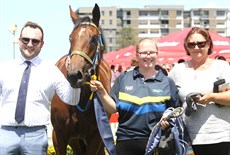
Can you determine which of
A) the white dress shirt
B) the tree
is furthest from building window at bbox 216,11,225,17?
the white dress shirt

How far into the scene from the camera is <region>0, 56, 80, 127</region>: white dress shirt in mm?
3965

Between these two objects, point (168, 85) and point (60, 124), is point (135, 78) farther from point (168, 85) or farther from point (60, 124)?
point (60, 124)

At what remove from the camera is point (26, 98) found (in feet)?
13.0

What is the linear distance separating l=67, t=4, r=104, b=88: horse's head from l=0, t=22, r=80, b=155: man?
233mm

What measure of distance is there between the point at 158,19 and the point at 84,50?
5118 inches

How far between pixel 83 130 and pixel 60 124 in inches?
11.8

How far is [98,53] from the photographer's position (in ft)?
15.9

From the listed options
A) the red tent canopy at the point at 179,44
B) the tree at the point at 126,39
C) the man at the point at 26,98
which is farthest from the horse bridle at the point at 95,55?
the tree at the point at 126,39

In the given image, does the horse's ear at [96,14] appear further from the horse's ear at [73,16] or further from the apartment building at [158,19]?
the apartment building at [158,19]

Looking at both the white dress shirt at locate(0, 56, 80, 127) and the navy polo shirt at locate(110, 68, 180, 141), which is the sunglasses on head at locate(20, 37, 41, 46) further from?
the navy polo shirt at locate(110, 68, 180, 141)

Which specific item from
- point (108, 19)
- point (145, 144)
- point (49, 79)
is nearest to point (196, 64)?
point (145, 144)

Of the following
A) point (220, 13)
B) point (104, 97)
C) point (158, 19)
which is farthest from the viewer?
point (220, 13)

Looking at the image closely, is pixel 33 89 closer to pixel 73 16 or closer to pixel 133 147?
pixel 133 147

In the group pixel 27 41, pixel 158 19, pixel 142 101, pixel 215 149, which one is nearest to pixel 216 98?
pixel 215 149
